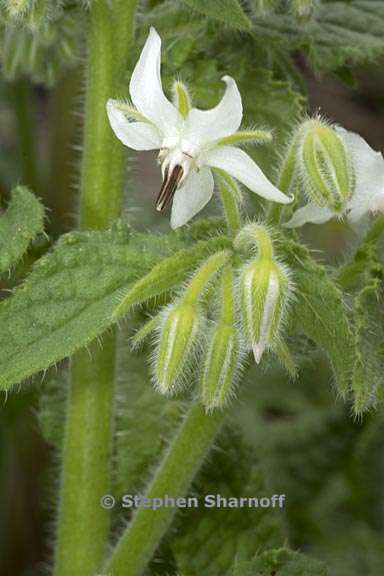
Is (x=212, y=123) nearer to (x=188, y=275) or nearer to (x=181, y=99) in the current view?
(x=181, y=99)

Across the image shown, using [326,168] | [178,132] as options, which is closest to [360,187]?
[326,168]

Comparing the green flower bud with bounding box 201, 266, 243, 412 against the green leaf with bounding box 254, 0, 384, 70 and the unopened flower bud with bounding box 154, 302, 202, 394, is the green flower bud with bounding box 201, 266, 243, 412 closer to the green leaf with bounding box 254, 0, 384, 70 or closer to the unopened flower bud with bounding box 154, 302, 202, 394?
the unopened flower bud with bounding box 154, 302, 202, 394

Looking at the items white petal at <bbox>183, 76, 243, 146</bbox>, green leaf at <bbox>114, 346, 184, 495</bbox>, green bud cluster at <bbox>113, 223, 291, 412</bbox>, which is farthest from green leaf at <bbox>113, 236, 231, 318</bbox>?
green leaf at <bbox>114, 346, 184, 495</bbox>

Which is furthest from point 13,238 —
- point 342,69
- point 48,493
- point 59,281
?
point 48,493

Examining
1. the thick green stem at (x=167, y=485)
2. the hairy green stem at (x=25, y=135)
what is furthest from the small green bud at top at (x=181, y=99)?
the hairy green stem at (x=25, y=135)

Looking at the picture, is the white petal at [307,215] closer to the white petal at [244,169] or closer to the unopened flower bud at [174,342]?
the white petal at [244,169]

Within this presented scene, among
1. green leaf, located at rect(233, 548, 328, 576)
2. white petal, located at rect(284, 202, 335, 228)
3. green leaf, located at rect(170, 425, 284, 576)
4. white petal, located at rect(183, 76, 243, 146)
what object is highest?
white petal, located at rect(183, 76, 243, 146)
